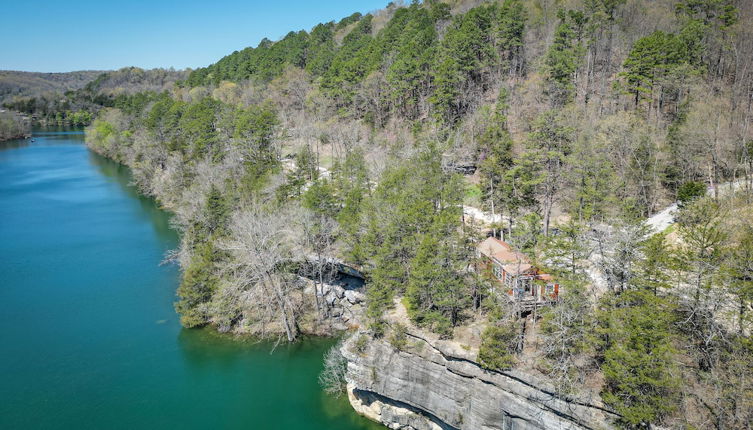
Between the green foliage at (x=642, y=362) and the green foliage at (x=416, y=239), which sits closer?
the green foliage at (x=642, y=362)


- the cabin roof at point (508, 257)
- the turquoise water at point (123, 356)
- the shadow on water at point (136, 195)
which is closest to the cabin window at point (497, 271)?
the cabin roof at point (508, 257)

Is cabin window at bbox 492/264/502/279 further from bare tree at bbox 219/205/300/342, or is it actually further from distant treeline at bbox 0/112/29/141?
distant treeline at bbox 0/112/29/141

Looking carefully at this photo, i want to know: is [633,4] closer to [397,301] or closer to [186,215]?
[397,301]

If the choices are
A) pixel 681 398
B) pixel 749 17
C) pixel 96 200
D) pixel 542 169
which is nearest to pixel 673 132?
pixel 542 169

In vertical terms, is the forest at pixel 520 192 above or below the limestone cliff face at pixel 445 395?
above

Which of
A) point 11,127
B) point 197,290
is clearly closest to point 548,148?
point 197,290

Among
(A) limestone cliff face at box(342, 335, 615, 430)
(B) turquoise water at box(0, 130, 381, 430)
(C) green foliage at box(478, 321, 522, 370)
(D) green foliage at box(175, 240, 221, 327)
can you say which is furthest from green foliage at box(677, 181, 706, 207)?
(D) green foliage at box(175, 240, 221, 327)

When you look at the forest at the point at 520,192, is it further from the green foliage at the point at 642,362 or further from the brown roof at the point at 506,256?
the brown roof at the point at 506,256
